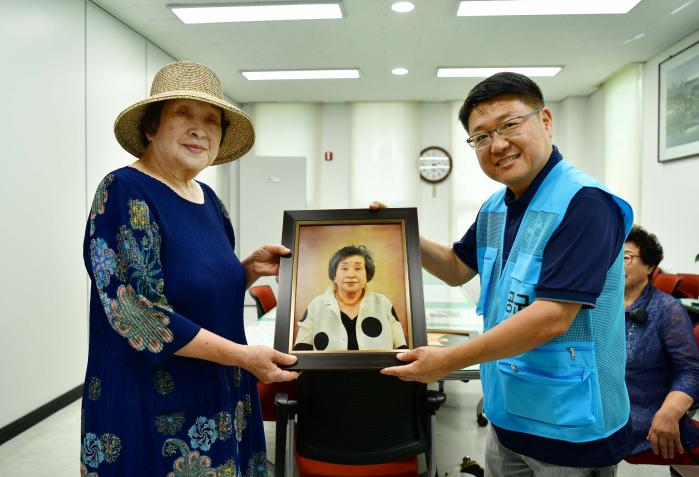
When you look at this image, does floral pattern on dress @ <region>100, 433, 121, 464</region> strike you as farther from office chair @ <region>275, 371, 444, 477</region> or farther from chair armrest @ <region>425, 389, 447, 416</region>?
chair armrest @ <region>425, 389, 447, 416</region>

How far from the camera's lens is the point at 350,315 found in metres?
1.35

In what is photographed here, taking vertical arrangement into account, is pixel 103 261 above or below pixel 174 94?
below

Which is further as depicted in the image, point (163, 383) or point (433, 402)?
point (433, 402)

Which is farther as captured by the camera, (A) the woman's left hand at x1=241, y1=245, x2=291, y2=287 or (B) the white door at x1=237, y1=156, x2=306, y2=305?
(B) the white door at x1=237, y1=156, x2=306, y2=305

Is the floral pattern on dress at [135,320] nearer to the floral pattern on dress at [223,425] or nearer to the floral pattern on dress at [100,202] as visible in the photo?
Answer: the floral pattern on dress at [100,202]

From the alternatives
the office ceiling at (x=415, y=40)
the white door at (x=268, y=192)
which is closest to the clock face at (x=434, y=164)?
the office ceiling at (x=415, y=40)

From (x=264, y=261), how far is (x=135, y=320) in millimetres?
480

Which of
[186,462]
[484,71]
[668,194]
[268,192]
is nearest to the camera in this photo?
[186,462]

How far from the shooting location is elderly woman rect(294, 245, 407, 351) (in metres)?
1.31

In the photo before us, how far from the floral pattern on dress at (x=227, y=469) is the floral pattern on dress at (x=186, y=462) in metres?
0.02

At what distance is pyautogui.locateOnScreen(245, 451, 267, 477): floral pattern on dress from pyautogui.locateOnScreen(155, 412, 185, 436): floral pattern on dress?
0.31 metres

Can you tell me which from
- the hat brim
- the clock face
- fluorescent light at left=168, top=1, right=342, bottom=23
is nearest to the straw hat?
the hat brim

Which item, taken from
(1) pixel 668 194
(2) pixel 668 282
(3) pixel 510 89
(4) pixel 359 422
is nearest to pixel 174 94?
(3) pixel 510 89

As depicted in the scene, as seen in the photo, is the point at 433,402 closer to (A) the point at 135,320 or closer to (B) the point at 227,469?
(B) the point at 227,469
